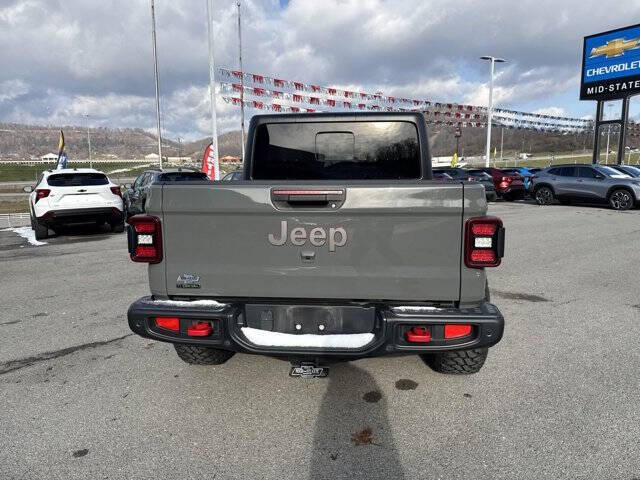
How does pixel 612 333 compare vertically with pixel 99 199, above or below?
below

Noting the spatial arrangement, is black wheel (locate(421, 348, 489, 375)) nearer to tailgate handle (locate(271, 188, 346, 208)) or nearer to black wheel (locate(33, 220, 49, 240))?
tailgate handle (locate(271, 188, 346, 208))

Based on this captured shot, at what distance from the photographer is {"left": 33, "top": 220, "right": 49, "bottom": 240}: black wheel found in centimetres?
1087

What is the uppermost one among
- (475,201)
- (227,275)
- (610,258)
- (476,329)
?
(475,201)

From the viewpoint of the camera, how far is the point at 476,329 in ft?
9.12

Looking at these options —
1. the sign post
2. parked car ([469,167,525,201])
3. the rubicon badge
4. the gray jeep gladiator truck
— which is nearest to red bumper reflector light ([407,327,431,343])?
the gray jeep gladiator truck

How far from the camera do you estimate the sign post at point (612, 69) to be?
2327 cm

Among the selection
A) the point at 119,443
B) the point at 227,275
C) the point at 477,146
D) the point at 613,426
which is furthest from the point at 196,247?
the point at 477,146

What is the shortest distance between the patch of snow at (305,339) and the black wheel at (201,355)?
2.86 feet

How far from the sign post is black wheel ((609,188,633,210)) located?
10.5 metres

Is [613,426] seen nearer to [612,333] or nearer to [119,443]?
[612,333]

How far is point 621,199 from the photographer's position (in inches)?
638

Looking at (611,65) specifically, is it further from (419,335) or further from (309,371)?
(309,371)

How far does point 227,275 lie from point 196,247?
0.27 m

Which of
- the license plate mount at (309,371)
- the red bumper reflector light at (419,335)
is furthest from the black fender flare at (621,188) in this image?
the license plate mount at (309,371)
